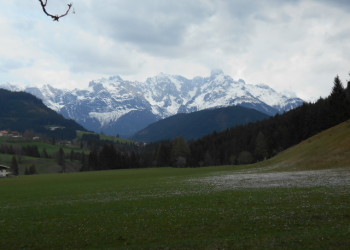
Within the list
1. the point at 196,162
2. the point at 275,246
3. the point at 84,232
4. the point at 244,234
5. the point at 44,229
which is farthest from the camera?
the point at 196,162

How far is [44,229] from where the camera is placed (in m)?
25.5

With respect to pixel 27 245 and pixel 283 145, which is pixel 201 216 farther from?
pixel 283 145

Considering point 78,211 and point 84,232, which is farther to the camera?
point 78,211

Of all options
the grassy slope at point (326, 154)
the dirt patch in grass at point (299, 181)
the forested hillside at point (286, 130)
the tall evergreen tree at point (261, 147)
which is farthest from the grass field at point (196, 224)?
the tall evergreen tree at point (261, 147)

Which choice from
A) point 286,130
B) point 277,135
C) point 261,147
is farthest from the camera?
point 277,135

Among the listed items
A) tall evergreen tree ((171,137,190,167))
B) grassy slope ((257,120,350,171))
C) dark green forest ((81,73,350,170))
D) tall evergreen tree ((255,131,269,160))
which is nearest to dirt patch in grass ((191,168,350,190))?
grassy slope ((257,120,350,171))

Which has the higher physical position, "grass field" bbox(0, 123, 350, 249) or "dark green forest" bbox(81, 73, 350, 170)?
"dark green forest" bbox(81, 73, 350, 170)

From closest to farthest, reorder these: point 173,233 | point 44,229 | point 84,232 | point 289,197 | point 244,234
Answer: point 244,234, point 173,233, point 84,232, point 44,229, point 289,197

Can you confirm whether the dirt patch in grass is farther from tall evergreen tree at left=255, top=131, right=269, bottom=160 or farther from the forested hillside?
tall evergreen tree at left=255, top=131, right=269, bottom=160

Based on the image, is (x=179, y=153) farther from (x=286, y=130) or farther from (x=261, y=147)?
(x=286, y=130)

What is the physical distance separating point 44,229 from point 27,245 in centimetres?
426

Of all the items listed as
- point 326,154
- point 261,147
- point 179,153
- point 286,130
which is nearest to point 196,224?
point 326,154

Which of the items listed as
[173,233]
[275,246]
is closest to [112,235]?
[173,233]

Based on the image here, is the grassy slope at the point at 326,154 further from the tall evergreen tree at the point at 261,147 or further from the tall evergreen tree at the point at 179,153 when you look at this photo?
the tall evergreen tree at the point at 179,153
